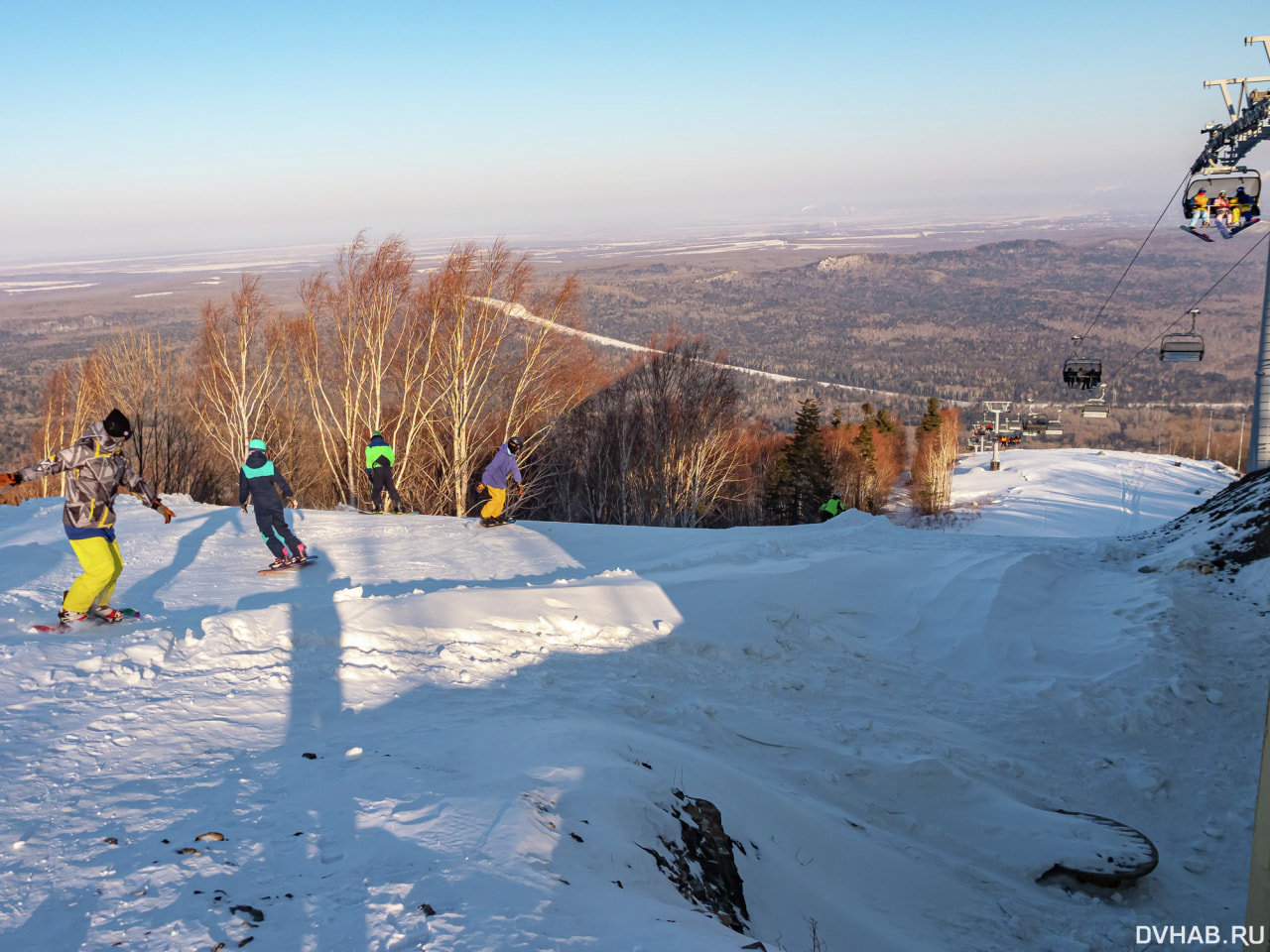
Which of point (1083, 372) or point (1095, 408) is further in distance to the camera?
point (1095, 408)

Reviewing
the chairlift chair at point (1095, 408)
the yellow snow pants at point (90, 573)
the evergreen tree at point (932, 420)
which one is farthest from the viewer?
the evergreen tree at point (932, 420)

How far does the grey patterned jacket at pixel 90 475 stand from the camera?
6719 mm

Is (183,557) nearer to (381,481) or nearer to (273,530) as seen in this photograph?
(273,530)

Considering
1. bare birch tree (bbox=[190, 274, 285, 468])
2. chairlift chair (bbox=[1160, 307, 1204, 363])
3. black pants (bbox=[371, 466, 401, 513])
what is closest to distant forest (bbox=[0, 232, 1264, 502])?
bare birch tree (bbox=[190, 274, 285, 468])

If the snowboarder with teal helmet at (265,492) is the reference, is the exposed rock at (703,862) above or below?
below

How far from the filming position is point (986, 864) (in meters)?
5.54

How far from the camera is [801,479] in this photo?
42.7 m

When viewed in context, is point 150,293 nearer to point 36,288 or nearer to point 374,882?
point 36,288

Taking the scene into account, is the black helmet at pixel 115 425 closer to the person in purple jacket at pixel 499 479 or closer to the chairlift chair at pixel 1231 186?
the person in purple jacket at pixel 499 479

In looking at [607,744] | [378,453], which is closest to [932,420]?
[378,453]

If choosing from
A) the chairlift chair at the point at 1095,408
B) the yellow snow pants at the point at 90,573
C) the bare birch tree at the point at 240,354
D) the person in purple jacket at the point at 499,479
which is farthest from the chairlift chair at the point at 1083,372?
the bare birch tree at the point at 240,354

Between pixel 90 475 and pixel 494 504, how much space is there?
21.9ft

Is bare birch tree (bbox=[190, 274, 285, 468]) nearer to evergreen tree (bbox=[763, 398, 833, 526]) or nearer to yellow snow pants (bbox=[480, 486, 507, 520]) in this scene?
yellow snow pants (bbox=[480, 486, 507, 520])

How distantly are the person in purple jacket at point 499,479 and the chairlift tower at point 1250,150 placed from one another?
13.3 m
